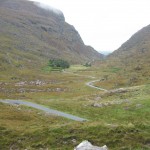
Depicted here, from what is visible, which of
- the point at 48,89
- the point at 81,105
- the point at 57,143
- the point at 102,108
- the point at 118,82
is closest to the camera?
→ the point at 57,143

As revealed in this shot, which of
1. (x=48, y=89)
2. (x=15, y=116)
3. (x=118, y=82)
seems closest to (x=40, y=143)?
(x=15, y=116)

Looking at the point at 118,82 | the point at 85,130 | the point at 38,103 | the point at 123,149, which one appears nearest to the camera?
the point at 123,149

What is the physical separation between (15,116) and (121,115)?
20563 mm

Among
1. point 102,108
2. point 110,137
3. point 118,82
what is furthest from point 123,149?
point 118,82

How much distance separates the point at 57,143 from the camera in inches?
1875

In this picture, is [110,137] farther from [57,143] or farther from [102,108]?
[102,108]

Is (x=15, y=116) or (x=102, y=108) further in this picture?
(x=102, y=108)

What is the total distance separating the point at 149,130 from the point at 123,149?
25.6 ft

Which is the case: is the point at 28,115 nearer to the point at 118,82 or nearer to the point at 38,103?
the point at 38,103

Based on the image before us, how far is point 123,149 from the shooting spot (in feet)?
143

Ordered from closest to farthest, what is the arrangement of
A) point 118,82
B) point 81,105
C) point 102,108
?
point 102,108, point 81,105, point 118,82

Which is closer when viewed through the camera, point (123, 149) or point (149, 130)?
point (123, 149)

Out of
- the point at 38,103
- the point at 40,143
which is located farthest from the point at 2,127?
the point at 38,103

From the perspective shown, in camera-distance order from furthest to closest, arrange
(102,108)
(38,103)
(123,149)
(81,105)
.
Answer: (38,103)
(81,105)
(102,108)
(123,149)
